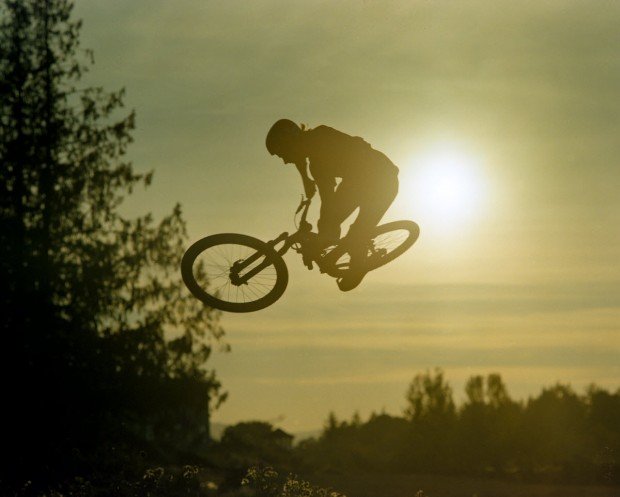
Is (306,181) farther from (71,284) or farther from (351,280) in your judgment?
(71,284)

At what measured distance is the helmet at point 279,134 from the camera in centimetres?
1063

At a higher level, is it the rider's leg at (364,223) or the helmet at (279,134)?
the helmet at (279,134)

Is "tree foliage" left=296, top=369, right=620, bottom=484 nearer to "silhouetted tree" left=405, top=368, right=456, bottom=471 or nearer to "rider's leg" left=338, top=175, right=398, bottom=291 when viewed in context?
"silhouetted tree" left=405, top=368, right=456, bottom=471

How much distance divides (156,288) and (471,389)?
16046 millimetres

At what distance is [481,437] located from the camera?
35.5 meters

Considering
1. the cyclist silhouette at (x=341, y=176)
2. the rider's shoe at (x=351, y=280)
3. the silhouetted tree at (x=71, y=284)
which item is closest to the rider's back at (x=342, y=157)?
the cyclist silhouette at (x=341, y=176)

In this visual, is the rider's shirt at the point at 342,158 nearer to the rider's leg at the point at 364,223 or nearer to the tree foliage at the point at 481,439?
the rider's leg at the point at 364,223

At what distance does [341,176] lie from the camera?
10.9m

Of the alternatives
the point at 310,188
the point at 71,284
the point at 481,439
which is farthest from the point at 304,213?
the point at 481,439

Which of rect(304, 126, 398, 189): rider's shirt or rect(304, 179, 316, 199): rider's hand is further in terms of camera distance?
rect(304, 179, 316, 199): rider's hand

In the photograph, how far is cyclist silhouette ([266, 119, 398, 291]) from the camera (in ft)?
35.1

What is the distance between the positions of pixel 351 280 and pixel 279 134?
1974 mm

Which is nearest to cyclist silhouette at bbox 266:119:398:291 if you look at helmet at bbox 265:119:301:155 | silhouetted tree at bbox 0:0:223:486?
helmet at bbox 265:119:301:155

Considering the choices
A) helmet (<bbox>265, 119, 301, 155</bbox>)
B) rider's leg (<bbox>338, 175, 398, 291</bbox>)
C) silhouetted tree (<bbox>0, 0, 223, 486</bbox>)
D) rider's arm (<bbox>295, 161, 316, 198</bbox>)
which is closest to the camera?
helmet (<bbox>265, 119, 301, 155</bbox>)
